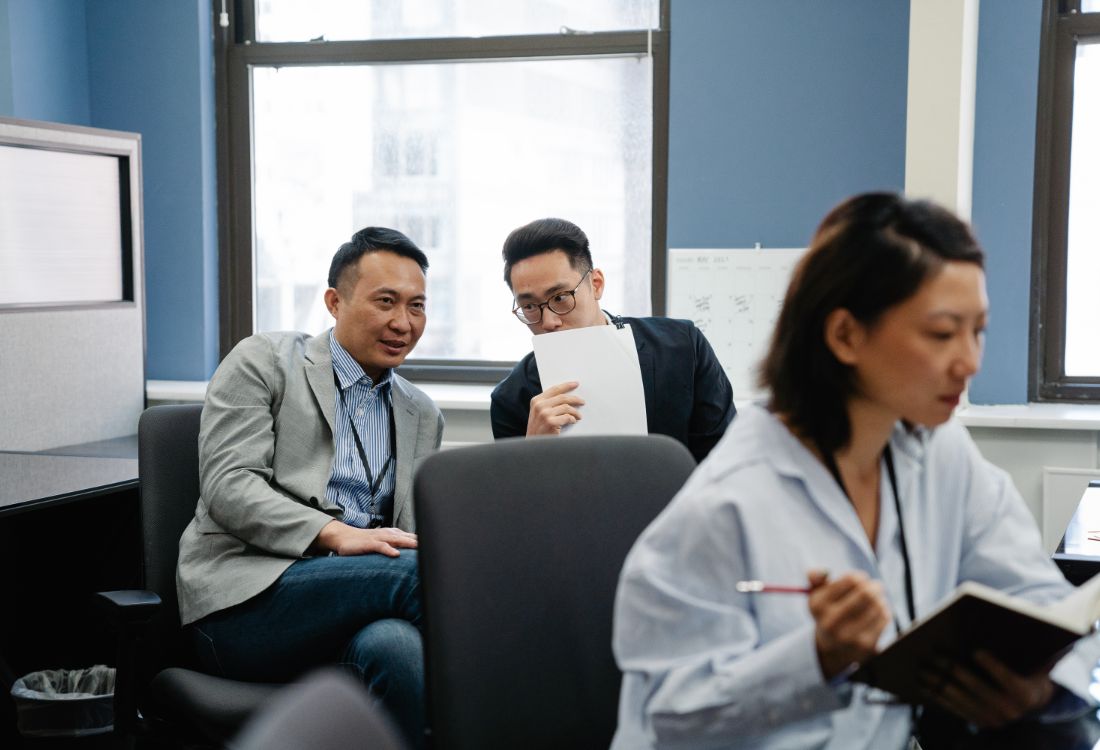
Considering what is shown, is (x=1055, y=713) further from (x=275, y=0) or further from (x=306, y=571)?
(x=275, y=0)

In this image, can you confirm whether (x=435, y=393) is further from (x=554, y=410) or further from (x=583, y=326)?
(x=554, y=410)

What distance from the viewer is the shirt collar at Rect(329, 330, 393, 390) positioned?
2.30m

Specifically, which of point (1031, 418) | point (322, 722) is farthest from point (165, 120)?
point (322, 722)

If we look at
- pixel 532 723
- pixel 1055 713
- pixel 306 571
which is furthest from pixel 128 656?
pixel 1055 713

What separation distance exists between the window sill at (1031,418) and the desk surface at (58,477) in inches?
85.9

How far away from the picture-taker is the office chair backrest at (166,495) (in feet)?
6.91

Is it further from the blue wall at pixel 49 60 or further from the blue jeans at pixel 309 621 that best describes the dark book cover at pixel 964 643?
the blue wall at pixel 49 60

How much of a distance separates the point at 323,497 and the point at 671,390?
70 centimetres

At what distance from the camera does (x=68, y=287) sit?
3.30 m

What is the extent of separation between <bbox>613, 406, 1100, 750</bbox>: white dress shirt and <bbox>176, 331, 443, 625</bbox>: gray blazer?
1.09 m

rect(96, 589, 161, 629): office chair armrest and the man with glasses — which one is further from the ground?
the man with glasses

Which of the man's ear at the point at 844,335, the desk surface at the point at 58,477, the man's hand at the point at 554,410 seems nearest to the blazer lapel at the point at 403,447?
the man's hand at the point at 554,410

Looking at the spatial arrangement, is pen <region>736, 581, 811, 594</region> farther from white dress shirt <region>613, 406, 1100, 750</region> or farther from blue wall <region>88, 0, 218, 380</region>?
blue wall <region>88, 0, 218, 380</region>

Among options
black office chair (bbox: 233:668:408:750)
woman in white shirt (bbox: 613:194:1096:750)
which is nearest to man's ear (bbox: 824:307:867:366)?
woman in white shirt (bbox: 613:194:1096:750)
